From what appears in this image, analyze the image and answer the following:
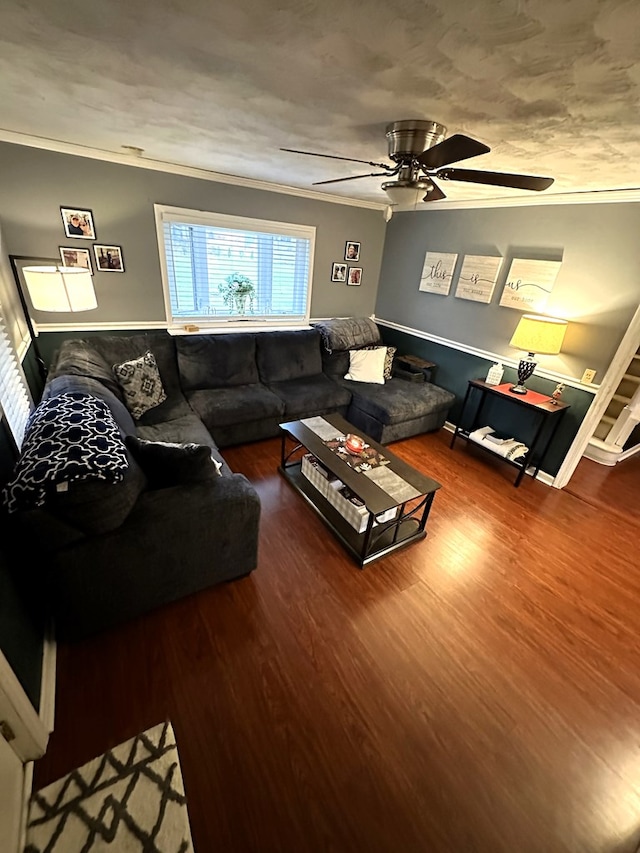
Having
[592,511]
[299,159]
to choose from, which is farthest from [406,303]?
[592,511]

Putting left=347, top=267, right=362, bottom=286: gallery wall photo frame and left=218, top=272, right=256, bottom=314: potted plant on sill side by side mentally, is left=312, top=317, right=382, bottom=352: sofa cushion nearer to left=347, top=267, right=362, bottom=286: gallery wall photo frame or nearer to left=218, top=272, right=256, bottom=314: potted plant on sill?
left=347, top=267, right=362, bottom=286: gallery wall photo frame

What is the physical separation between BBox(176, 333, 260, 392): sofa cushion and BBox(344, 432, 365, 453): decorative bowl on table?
1.38 m

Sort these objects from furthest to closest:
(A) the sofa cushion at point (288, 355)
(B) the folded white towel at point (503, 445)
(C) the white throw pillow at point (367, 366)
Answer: (C) the white throw pillow at point (367, 366)
(A) the sofa cushion at point (288, 355)
(B) the folded white towel at point (503, 445)

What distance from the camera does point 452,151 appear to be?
1.35 m

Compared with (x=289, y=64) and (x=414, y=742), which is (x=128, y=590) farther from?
(x=289, y=64)

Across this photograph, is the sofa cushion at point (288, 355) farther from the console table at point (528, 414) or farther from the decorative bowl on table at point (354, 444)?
the console table at point (528, 414)

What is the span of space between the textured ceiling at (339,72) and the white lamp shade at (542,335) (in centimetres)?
96

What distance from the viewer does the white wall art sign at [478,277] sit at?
3.22 m

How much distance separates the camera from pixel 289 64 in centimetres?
114

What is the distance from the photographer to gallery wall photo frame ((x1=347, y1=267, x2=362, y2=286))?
427 cm

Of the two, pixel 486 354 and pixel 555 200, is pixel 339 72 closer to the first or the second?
pixel 555 200

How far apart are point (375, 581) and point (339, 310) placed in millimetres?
3447

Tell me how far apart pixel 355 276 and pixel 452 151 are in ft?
10.1

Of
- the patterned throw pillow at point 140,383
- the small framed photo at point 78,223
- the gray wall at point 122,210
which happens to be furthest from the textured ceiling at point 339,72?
the patterned throw pillow at point 140,383
